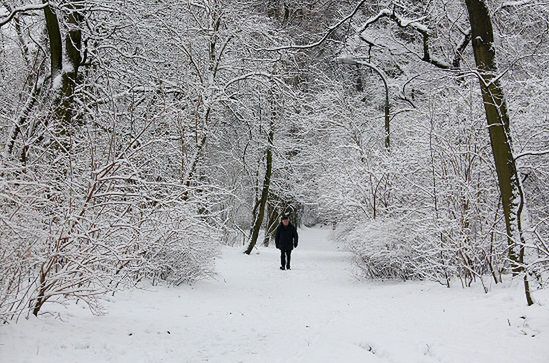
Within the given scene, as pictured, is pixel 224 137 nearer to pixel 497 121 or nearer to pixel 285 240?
pixel 285 240

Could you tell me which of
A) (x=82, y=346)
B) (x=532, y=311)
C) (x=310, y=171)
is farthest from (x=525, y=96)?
(x=310, y=171)

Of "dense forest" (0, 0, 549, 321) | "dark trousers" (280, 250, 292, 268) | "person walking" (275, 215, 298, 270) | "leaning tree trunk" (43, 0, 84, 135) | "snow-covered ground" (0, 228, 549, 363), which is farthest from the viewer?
"person walking" (275, 215, 298, 270)

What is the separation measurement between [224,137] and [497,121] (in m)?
12.3

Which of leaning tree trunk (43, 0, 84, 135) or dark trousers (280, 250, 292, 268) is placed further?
dark trousers (280, 250, 292, 268)

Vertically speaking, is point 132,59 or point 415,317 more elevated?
point 132,59

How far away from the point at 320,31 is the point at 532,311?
14258mm

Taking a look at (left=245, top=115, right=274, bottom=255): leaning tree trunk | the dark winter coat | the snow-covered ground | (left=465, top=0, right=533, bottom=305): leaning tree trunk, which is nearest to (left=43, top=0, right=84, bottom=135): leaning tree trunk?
the snow-covered ground

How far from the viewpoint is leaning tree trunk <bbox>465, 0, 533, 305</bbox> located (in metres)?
6.68

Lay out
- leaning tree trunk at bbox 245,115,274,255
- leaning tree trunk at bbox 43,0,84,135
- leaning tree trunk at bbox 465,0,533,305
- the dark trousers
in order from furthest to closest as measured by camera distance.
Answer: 1. leaning tree trunk at bbox 245,115,274,255
2. the dark trousers
3. leaning tree trunk at bbox 43,0,84,135
4. leaning tree trunk at bbox 465,0,533,305

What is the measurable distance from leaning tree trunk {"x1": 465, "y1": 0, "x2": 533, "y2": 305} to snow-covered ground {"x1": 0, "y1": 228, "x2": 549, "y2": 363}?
1117 mm

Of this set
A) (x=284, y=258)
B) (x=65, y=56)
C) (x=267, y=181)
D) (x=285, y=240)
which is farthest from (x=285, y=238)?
(x=65, y=56)

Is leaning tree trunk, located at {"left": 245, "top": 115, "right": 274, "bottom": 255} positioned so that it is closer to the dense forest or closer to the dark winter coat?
the dense forest

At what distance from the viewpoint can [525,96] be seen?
908cm

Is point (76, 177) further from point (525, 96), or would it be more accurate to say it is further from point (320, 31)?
point (320, 31)
